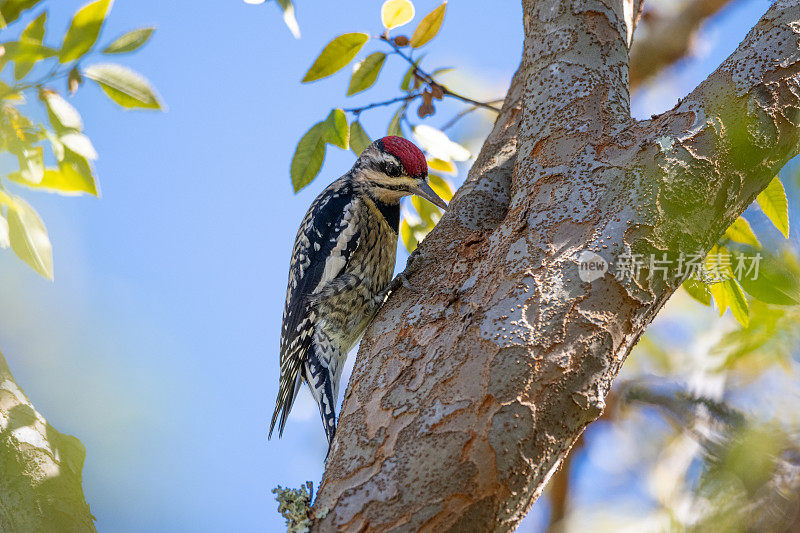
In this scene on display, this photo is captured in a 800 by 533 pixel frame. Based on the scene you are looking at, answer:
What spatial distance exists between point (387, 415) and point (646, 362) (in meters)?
1.86

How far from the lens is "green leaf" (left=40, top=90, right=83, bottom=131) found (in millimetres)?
1904

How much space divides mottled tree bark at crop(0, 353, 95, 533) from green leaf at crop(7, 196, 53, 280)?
341 millimetres

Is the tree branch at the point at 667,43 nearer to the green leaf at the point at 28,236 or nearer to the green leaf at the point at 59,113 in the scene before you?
the green leaf at the point at 59,113

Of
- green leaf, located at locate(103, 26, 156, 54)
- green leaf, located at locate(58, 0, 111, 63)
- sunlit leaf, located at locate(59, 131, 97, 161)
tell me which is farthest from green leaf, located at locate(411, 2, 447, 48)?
sunlit leaf, located at locate(59, 131, 97, 161)

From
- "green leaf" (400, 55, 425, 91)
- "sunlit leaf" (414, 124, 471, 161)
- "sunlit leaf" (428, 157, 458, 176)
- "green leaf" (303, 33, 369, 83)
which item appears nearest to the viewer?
"green leaf" (303, 33, 369, 83)

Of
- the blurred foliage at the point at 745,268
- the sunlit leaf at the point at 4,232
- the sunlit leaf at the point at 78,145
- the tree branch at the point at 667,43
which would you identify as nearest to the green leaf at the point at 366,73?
the sunlit leaf at the point at 78,145

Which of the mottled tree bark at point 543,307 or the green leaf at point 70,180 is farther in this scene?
the green leaf at point 70,180

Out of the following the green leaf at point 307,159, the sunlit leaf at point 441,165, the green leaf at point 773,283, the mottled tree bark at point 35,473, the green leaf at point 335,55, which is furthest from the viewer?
the sunlit leaf at point 441,165

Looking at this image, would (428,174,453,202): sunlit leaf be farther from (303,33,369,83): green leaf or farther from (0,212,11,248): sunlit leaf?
(0,212,11,248): sunlit leaf

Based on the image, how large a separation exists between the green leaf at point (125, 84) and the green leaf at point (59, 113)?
11 centimetres

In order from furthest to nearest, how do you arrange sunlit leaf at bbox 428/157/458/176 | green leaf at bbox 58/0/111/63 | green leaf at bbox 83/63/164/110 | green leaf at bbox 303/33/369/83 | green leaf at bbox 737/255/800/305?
sunlit leaf at bbox 428/157/458/176 < green leaf at bbox 303/33/369/83 < green leaf at bbox 83/63/164/110 < green leaf at bbox 58/0/111/63 < green leaf at bbox 737/255/800/305

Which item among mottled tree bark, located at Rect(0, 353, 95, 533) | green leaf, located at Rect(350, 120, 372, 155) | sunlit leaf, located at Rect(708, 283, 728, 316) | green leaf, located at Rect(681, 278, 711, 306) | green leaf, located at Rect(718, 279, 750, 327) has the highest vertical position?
green leaf, located at Rect(350, 120, 372, 155)

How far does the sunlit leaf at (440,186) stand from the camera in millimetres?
2771

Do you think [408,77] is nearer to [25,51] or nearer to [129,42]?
[129,42]
